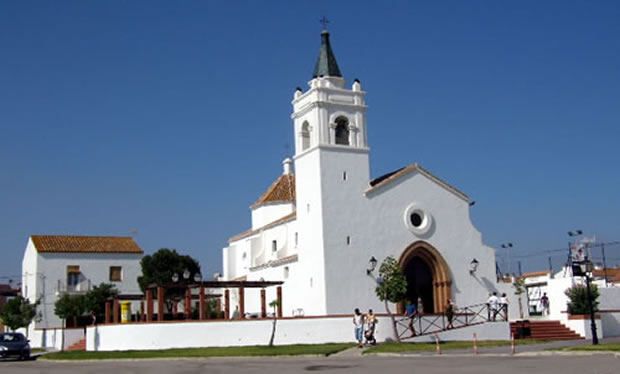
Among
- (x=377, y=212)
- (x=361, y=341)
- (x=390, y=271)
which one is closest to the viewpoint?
(x=361, y=341)

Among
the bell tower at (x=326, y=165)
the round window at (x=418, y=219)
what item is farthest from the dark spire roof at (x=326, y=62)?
the round window at (x=418, y=219)

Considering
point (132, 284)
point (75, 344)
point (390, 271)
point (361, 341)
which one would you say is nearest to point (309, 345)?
point (361, 341)

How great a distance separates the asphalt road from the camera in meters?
19.8

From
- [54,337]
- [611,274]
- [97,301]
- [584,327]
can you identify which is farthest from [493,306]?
[611,274]

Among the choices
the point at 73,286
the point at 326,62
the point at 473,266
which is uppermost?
the point at 326,62

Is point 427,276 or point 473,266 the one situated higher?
point 473,266

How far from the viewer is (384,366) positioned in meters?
22.6

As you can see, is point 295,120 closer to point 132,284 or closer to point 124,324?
point 124,324

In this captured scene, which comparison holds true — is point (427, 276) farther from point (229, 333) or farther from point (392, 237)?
point (229, 333)

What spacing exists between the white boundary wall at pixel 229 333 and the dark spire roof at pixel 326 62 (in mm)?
14641

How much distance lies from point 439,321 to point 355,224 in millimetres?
6835

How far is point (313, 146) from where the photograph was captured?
42500 mm

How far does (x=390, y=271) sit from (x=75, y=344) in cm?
1974

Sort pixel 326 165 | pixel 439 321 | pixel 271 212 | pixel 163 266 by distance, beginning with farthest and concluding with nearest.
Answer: pixel 163 266, pixel 271 212, pixel 326 165, pixel 439 321
